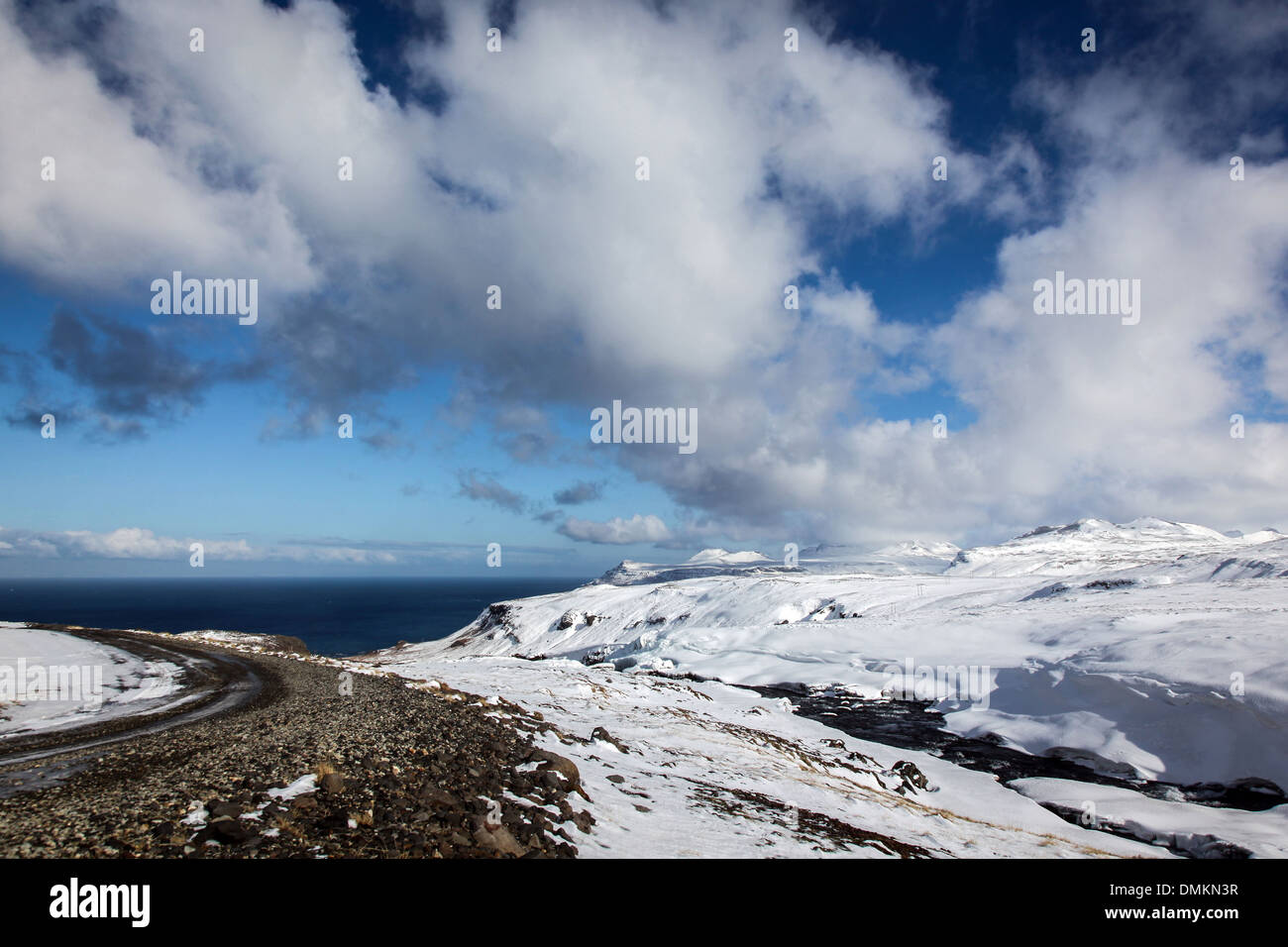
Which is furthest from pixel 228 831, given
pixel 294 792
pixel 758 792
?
pixel 758 792

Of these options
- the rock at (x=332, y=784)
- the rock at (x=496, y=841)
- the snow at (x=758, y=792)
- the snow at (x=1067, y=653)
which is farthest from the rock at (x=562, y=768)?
the snow at (x=1067, y=653)

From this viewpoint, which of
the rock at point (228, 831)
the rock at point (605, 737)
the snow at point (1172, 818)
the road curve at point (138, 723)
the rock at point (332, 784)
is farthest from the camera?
the rock at point (605, 737)

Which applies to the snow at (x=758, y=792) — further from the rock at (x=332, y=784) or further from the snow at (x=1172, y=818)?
the rock at (x=332, y=784)

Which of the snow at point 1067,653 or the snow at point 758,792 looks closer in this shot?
the snow at point 758,792

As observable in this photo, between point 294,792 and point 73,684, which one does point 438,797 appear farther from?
point 73,684

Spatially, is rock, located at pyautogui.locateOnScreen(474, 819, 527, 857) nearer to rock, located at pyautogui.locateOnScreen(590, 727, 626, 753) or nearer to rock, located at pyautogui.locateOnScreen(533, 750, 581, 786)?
rock, located at pyautogui.locateOnScreen(533, 750, 581, 786)

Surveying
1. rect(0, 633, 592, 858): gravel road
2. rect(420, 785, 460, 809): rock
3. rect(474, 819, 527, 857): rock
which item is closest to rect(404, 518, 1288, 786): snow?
rect(0, 633, 592, 858): gravel road
